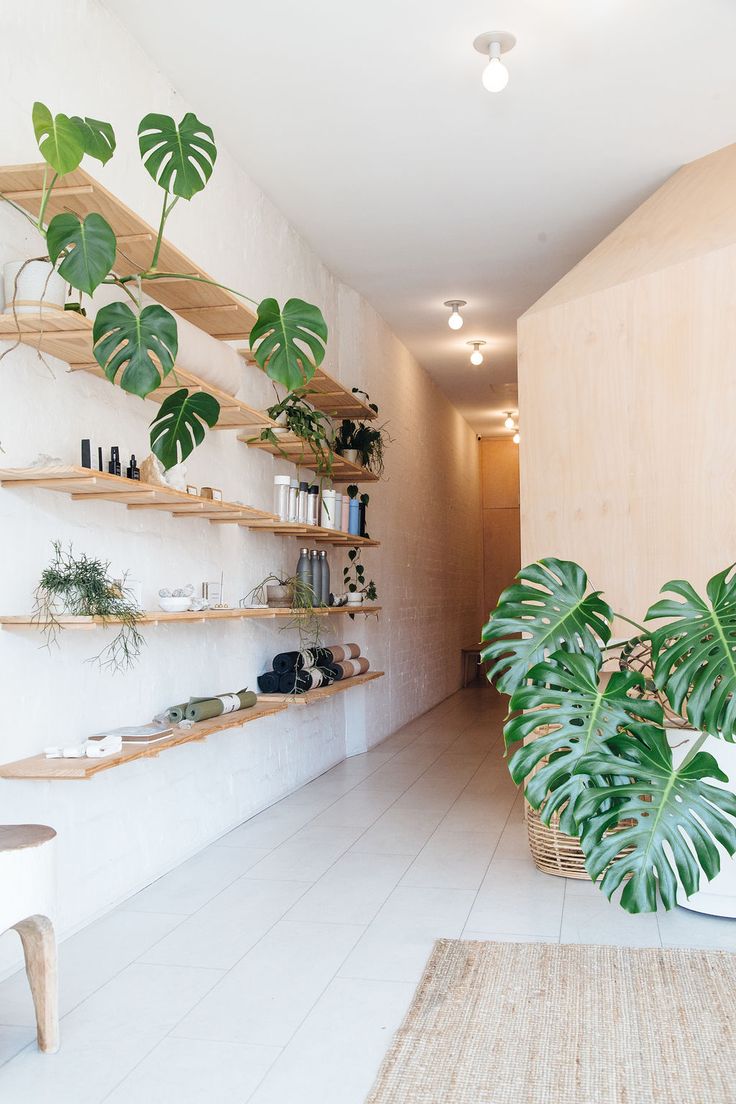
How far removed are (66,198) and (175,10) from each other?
1198mm

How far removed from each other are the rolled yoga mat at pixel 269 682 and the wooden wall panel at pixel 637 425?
1518mm

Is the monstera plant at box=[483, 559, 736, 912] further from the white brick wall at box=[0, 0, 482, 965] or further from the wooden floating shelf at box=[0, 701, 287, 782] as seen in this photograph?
the white brick wall at box=[0, 0, 482, 965]

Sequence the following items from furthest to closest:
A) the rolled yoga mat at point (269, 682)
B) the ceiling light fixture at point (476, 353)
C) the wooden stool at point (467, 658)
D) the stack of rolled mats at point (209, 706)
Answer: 1. the wooden stool at point (467, 658)
2. the ceiling light fixture at point (476, 353)
3. the rolled yoga mat at point (269, 682)
4. the stack of rolled mats at point (209, 706)

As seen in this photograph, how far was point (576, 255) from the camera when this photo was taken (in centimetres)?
622

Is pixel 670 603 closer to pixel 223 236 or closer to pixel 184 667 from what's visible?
pixel 184 667

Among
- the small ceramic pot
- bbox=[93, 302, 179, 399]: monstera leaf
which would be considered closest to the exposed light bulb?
bbox=[93, 302, 179, 399]: monstera leaf

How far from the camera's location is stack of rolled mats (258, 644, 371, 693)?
5.01m

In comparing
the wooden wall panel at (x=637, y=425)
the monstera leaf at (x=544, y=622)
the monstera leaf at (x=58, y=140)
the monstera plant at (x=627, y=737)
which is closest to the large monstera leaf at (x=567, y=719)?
the monstera plant at (x=627, y=737)

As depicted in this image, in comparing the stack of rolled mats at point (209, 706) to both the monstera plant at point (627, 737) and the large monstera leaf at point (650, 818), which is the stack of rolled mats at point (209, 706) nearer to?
the monstera plant at point (627, 737)

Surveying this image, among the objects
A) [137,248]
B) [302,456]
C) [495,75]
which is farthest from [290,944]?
[495,75]

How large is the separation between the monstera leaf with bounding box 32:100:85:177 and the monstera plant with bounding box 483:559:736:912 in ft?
6.09

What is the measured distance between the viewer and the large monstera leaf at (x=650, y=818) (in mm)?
2604

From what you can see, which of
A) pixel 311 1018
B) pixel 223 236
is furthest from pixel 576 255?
pixel 311 1018

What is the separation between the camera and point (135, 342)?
2.83m
